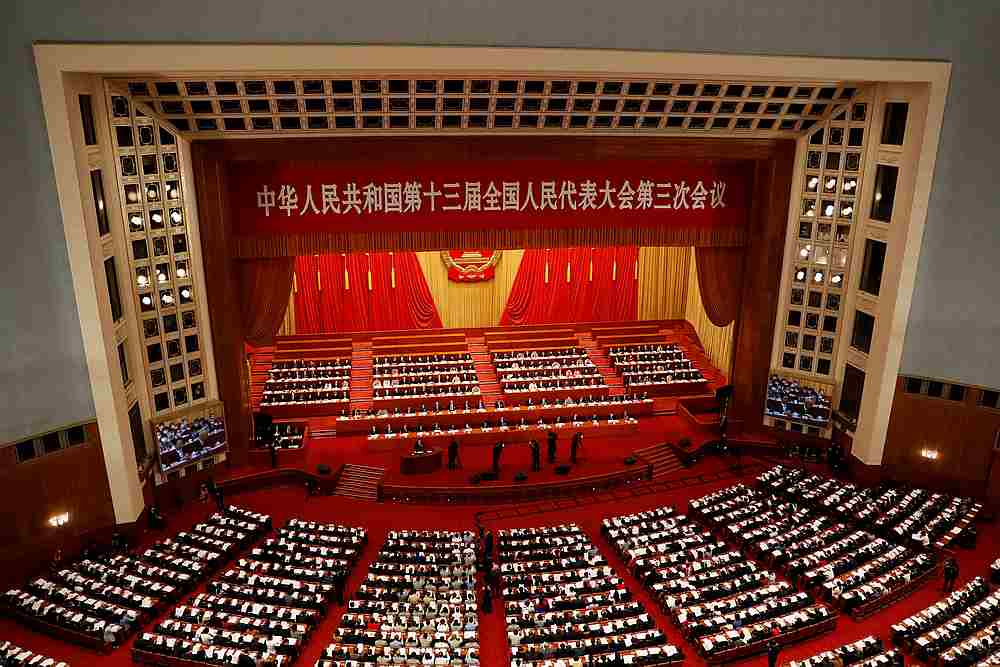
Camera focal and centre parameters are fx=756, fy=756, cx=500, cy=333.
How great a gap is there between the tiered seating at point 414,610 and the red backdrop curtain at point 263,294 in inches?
218

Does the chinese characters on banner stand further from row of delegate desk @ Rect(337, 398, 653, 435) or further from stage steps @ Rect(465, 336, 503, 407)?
stage steps @ Rect(465, 336, 503, 407)

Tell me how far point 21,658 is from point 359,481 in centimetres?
697

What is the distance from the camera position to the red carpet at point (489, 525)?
433 inches

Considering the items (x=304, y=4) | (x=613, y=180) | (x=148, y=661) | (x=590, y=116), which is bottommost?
(x=148, y=661)

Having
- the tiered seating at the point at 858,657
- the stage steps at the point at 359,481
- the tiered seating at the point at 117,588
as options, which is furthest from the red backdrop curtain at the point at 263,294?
the tiered seating at the point at 858,657

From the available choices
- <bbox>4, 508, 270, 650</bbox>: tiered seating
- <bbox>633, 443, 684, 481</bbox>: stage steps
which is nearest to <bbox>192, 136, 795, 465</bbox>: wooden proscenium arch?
<bbox>633, 443, 684, 481</bbox>: stage steps

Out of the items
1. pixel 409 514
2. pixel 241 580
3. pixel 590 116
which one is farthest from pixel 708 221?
pixel 241 580

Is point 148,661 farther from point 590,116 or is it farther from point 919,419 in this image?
point 919,419

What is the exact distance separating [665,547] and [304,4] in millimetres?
10823

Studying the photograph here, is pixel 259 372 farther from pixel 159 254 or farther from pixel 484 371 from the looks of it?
pixel 159 254

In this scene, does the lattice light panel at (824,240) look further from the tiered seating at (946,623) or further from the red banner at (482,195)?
the tiered seating at (946,623)

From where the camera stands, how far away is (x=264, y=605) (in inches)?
453

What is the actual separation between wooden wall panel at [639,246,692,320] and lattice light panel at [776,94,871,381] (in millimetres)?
6316

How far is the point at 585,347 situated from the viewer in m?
21.9
